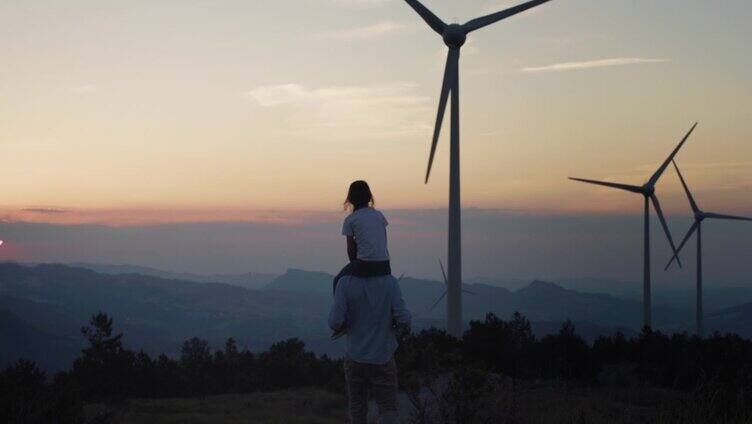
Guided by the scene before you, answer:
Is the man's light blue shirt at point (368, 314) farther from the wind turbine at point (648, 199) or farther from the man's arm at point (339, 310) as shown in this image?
the wind turbine at point (648, 199)

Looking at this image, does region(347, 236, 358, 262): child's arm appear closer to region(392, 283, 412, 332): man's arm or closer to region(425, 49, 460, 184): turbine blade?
region(392, 283, 412, 332): man's arm

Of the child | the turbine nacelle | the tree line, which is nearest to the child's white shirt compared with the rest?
the child

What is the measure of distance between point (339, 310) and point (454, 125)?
875 inches

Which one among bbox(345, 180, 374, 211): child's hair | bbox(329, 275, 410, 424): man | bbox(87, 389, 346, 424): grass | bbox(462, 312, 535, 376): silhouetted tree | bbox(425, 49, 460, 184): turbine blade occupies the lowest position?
bbox(87, 389, 346, 424): grass

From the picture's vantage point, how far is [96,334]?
28.6 m

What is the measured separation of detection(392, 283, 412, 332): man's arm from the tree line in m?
7.58

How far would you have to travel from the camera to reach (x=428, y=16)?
1415 inches

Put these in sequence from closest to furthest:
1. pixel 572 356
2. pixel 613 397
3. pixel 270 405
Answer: pixel 613 397
pixel 270 405
pixel 572 356

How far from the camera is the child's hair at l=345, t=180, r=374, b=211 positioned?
11352 mm

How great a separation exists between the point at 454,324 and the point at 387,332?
1807 centimetres

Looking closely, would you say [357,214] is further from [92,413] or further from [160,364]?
[160,364]

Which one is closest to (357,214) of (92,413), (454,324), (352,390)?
(352,390)

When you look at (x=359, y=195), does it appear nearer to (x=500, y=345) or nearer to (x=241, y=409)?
(x=241, y=409)

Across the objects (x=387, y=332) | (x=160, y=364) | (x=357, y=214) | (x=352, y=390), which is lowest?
(x=160, y=364)
